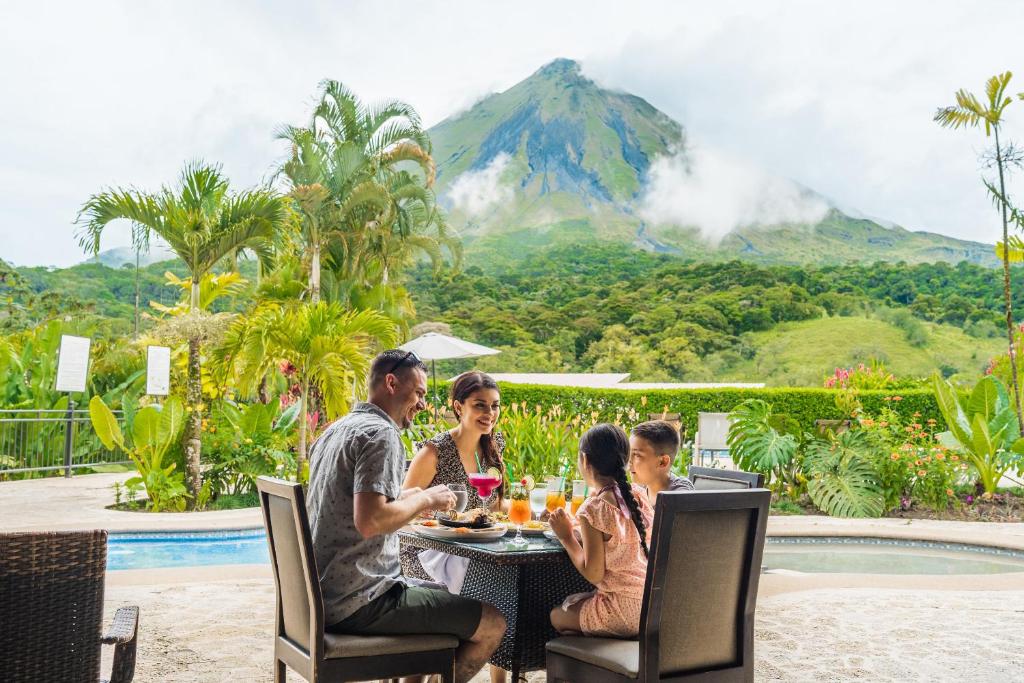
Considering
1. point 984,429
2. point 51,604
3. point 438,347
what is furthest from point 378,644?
point 438,347

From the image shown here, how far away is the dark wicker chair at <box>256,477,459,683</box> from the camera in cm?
258

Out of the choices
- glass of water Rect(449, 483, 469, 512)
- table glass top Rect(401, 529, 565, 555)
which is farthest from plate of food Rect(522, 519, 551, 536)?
glass of water Rect(449, 483, 469, 512)

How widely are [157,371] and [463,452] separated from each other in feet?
24.2

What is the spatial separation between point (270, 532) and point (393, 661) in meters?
0.56

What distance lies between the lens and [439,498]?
291cm

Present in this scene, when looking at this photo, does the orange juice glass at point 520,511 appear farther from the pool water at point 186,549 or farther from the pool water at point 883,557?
the pool water at point 186,549

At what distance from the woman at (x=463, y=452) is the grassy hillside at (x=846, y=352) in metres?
36.3

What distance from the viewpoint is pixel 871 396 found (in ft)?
45.4

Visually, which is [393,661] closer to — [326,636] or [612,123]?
[326,636]

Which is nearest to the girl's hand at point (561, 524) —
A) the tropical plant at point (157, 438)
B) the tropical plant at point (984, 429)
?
the tropical plant at point (157, 438)

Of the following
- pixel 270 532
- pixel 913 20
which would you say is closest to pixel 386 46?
pixel 913 20

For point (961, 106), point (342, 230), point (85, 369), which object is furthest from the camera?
point (342, 230)

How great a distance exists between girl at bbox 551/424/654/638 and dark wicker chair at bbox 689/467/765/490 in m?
0.87

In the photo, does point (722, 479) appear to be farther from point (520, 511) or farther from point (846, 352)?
point (846, 352)
